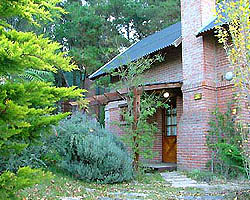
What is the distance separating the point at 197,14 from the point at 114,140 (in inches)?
173

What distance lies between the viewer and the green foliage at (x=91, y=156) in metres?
6.82

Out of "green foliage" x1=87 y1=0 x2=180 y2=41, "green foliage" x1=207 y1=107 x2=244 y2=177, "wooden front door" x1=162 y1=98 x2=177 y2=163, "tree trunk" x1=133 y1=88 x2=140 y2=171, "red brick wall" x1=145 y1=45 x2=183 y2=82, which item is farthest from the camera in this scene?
"green foliage" x1=87 y1=0 x2=180 y2=41

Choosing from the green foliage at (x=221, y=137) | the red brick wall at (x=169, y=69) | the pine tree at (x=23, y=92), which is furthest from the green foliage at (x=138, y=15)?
the pine tree at (x=23, y=92)

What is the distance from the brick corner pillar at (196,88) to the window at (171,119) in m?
1.54

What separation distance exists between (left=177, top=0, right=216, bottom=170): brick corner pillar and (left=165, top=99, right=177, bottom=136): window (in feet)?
5.05

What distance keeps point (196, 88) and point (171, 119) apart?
237 cm

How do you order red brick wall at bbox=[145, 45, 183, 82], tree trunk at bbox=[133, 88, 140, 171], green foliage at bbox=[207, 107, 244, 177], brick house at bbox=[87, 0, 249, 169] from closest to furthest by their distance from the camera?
1. tree trunk at bbox=[133, 88, 140, 171]
2. green foliage at bbox=[207, 107, 244, 177]
3. brick house at bbox=[87, 0, 249, 169]
4. red brick wall at bbox=[145, 45, 183, 82]

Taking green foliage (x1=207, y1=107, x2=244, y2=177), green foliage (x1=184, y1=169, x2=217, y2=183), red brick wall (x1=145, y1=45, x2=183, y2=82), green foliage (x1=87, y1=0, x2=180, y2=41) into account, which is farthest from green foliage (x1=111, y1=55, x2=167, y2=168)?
green foliage (x1=87, y1=0, x2=180, y2=41)

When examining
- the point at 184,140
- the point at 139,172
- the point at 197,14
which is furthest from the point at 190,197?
the point at 197,14

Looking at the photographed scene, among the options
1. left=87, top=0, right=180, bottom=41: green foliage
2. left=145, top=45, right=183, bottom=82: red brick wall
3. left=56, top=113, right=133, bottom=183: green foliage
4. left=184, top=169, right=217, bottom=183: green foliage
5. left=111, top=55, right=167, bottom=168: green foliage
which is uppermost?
left=87, top=0, right=180, bottom=41: green foliage

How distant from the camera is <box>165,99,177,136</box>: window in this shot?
416 inches

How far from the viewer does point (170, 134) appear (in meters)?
10.7

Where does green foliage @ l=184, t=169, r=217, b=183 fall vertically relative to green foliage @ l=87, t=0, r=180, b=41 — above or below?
below

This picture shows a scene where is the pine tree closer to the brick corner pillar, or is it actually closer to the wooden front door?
the brick corner pillar
